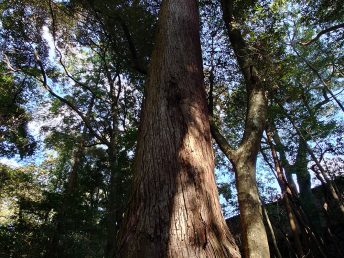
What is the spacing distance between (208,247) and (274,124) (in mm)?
8801

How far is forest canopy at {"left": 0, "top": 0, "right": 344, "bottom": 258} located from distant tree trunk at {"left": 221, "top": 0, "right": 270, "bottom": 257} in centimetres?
1

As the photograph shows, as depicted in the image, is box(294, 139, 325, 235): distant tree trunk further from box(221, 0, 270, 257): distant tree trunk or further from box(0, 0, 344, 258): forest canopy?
box(221, 0, 270, 257): distant tree trunk

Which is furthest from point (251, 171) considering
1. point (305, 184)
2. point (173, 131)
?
point (305, 184)

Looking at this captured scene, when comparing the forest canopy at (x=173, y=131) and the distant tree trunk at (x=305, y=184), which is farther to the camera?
the distant tree trunk at (x=305, y=184)

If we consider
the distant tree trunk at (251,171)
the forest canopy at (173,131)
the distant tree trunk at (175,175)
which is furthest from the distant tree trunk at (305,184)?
the distant tree trunk at (175,175)

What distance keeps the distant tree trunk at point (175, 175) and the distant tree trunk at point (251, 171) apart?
2.89ft

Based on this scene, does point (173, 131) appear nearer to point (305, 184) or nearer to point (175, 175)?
point (175, 175)

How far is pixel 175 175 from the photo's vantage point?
6.81ft

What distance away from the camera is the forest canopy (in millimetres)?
2090

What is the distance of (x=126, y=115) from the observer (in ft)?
39.8

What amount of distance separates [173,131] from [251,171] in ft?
4.28

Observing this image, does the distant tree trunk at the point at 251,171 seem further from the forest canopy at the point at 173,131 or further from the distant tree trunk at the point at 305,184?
the distant tree trunk at the point at 305,184

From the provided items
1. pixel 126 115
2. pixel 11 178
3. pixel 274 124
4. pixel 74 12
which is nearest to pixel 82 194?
pixel 126 115

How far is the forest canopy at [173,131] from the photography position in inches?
82.3
